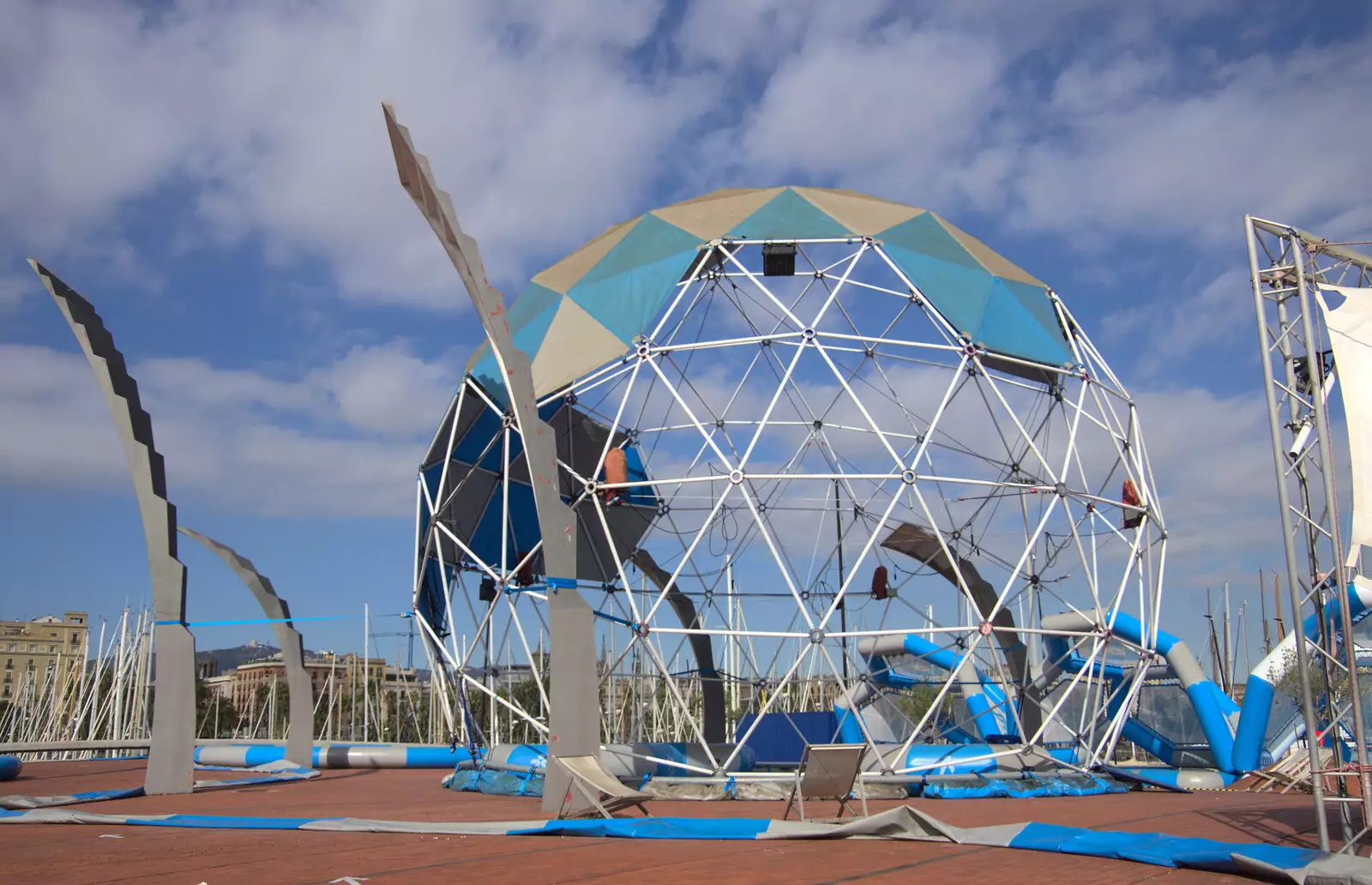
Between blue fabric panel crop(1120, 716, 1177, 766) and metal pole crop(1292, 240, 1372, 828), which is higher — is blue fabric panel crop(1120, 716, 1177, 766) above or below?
below

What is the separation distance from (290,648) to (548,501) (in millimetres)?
12524

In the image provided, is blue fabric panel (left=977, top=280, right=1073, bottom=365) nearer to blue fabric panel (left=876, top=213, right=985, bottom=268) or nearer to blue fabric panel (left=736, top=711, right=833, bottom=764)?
blue fabric panel (left=876, top=213, right=985, bottom=268)

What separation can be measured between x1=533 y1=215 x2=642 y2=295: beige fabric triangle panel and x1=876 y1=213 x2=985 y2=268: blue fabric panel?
5.15 metres

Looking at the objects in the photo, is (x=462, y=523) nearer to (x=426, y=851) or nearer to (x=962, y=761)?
(x=962, y=761)

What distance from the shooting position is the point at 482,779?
59.0ft

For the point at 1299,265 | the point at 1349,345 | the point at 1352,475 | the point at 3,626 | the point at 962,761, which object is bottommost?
the point at 962,761

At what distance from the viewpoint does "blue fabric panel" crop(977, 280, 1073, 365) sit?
725 inches

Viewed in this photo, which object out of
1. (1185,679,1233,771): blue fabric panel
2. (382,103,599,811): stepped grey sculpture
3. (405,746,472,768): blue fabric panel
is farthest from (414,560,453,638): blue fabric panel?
(1185,679,1233,771): blue fabric panel

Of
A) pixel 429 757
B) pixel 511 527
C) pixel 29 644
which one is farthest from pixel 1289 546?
pixel 29 644

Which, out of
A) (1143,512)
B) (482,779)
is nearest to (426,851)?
(482,779)

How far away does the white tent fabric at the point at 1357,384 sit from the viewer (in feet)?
34.1

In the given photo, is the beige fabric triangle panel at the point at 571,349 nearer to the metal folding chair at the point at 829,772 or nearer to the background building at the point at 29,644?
the metal folding chair at the point at 829,772

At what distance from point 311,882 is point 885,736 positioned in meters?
23.4

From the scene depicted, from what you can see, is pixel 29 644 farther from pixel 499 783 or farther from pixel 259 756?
pixel 499 783
